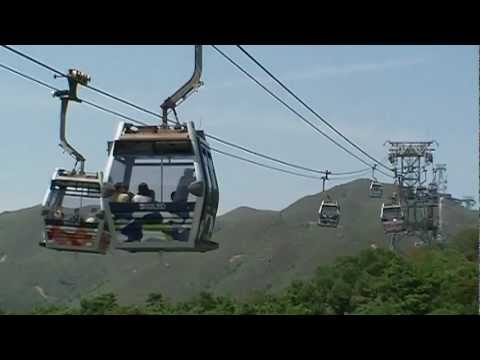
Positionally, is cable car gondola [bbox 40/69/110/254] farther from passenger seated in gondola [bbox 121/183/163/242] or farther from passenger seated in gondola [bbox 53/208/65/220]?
passenger seated in gondola [bbox 121/183/163/242]

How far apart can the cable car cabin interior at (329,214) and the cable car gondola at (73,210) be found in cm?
1249

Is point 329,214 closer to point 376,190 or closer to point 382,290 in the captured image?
point 376,190

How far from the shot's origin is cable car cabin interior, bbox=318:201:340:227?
2455 centimetres

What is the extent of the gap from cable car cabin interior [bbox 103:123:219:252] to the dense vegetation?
21.1 metres

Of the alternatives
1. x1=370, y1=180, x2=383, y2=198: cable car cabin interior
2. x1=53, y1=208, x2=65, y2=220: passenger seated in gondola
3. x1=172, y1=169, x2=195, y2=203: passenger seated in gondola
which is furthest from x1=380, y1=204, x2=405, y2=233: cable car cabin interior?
x1=172, y1=169, x2=195, y2=203: passenger seated in gondola

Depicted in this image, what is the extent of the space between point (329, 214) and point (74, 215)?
1337 cm

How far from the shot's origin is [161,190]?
414 inches

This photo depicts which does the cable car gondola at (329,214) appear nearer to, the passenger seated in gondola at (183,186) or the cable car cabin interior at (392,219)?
the cable car cabin interior at (392,219)

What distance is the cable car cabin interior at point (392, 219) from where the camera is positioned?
24484mm

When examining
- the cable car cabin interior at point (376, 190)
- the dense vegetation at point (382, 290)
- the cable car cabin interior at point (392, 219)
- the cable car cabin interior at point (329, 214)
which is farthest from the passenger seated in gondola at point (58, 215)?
the dense vegetation at point (382, 290)

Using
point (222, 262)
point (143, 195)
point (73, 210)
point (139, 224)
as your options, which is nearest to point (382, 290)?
point (73, 210)
